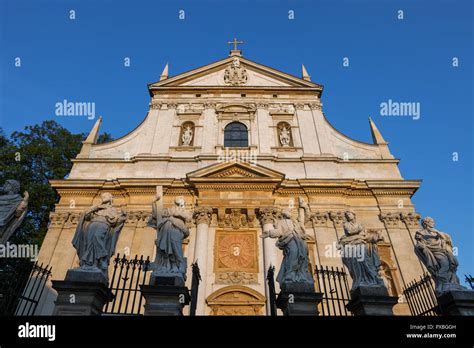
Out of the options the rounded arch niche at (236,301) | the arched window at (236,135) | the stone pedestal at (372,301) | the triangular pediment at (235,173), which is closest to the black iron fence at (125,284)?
the rounded arch niche at (236,301)

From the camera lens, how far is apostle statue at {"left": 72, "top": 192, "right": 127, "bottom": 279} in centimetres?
641

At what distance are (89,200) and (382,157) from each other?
14.2 metres

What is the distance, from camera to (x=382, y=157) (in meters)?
16.9

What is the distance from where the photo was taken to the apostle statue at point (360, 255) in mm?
7207

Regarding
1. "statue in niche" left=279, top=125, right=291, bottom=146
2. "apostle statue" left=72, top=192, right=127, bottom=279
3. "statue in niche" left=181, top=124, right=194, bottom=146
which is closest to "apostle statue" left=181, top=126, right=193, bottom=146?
"statue in niche" left=181, top=124, right=194, bottom=146

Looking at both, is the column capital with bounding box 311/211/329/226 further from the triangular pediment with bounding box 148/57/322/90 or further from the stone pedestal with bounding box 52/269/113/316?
the stone pedestal with bounding box 52/269/113/316

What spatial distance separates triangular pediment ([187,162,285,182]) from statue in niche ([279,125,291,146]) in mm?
3233

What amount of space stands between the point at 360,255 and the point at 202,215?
793 centimetres

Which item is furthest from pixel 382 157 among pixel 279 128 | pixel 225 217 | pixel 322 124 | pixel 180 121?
pixel 180 121

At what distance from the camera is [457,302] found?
6.66m

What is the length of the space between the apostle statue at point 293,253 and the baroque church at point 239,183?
18.7ft

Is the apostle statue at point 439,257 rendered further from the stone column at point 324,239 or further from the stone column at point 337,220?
the stone column at point 337,220

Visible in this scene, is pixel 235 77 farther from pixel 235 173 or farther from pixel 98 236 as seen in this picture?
pixel 98 236
